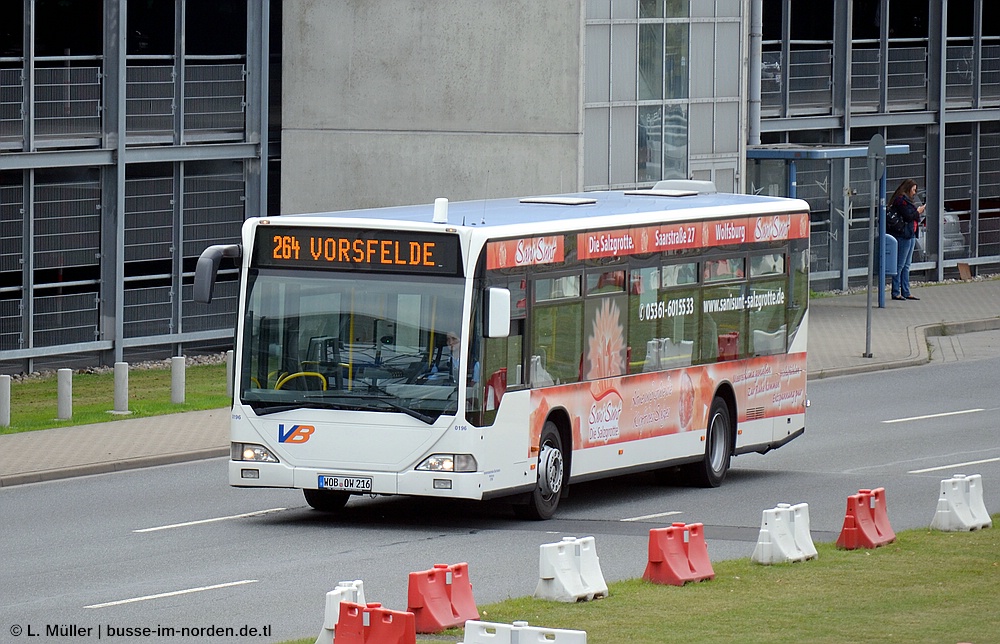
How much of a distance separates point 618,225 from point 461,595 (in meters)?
6.79

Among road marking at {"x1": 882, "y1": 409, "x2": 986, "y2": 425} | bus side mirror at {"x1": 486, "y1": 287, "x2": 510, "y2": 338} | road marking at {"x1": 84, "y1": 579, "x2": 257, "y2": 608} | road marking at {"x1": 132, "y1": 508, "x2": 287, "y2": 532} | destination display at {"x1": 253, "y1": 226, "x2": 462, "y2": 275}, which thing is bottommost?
road marking at {"x1": 132, "y1": 508, "x2": 287, "y2": 532}

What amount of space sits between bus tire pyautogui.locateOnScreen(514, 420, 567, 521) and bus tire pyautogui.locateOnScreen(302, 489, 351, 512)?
156 centimetres

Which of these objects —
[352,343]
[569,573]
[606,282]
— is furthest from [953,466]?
[569,573]

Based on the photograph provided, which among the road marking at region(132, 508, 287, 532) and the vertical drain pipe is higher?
the vertical drain pipe

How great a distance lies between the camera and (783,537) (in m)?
14.0

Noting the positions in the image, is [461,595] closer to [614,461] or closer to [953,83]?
[614,461]

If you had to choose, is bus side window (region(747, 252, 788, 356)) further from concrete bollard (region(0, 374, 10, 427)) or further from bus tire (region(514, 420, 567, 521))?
concrete bollard (region(0, 374, 10, 427))

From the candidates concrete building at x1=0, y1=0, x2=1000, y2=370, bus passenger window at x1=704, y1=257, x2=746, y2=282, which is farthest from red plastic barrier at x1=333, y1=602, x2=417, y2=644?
concrete building at x1=0, y1=0, x2=1000, y2=370

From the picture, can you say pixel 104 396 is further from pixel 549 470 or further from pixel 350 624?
pixel 350 624

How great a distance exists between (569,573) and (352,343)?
13.9 feet

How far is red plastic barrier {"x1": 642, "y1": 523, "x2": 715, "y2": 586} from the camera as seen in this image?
13016 mm

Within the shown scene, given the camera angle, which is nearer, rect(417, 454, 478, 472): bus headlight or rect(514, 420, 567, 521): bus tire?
rect(417, 454, 478, 472): bus headlight

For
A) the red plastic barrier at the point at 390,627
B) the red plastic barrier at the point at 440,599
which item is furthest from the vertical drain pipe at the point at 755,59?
the red plastic barrier at the point at 390,627

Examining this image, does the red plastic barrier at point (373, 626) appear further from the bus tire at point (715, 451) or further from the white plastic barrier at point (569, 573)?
the bus tire at point (715, 451)
